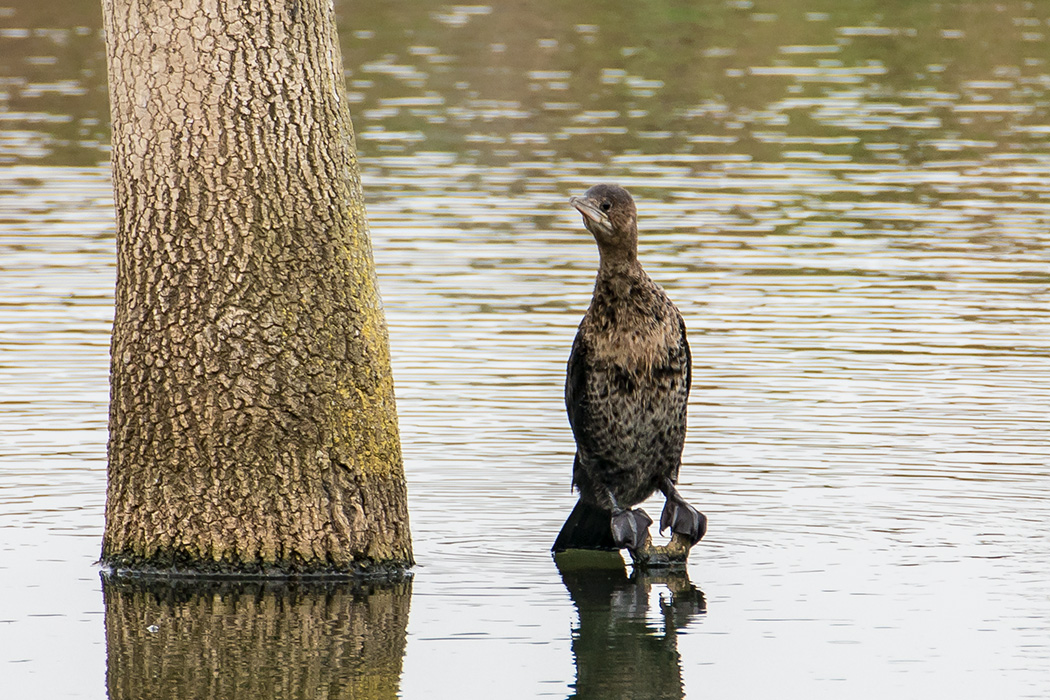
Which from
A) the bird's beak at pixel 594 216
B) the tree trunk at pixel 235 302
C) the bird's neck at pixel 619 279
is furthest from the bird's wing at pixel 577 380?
the tree trunk at pixel 235 302

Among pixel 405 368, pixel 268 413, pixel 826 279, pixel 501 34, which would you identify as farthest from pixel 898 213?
pixel 501 34

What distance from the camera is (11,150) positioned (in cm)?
2016

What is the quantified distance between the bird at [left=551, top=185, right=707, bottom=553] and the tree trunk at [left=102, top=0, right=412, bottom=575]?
960mm

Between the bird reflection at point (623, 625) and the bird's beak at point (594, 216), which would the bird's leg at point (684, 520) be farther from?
the bird's beak at point (594, 216)

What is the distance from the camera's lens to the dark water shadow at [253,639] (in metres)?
6.21

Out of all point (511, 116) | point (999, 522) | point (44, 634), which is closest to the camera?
point (44, 634)

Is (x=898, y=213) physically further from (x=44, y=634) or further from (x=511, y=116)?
(x=44, y=634)

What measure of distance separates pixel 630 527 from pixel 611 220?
1.21m

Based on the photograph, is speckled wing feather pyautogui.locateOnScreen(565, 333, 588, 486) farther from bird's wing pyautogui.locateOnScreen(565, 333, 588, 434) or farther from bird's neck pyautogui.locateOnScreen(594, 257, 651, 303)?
bird's neck pyautogui.locateOnScreen(594, 257, 651, 303)

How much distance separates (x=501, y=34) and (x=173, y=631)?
79.6ft

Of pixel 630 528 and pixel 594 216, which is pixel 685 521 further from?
Result: pixel 594 216

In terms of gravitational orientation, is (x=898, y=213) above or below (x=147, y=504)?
below

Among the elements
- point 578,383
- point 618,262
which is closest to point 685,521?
point 578,383

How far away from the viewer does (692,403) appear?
10633 mm
